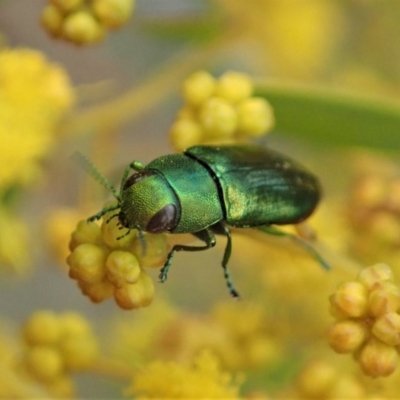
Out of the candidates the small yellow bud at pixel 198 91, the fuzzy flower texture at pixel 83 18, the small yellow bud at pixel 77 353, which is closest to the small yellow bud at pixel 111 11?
the fuzzy flower texture at pixel 83 18

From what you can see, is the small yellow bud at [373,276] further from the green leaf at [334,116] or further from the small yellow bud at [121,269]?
the green leaf at [334,116]

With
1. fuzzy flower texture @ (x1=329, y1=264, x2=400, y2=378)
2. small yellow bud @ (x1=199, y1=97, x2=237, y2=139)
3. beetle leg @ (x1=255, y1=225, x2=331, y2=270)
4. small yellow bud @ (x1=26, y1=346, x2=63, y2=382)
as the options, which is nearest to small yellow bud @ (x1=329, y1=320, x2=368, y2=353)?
fuzzy flower texture @ (x1=329, y1=264, x2=400, y2=378)

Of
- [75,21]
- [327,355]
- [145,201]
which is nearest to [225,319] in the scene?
[327,355]

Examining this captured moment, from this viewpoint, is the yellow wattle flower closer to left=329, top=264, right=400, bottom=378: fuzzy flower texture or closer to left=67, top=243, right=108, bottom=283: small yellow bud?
left=67, top=243, right=108, bottom=283: small yellow bud

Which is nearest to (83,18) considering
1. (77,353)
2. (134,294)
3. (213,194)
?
(213,194)

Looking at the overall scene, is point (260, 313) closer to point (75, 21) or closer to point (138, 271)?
point (138, 271)

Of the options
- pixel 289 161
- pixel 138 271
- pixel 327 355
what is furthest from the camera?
pixel 327 355
